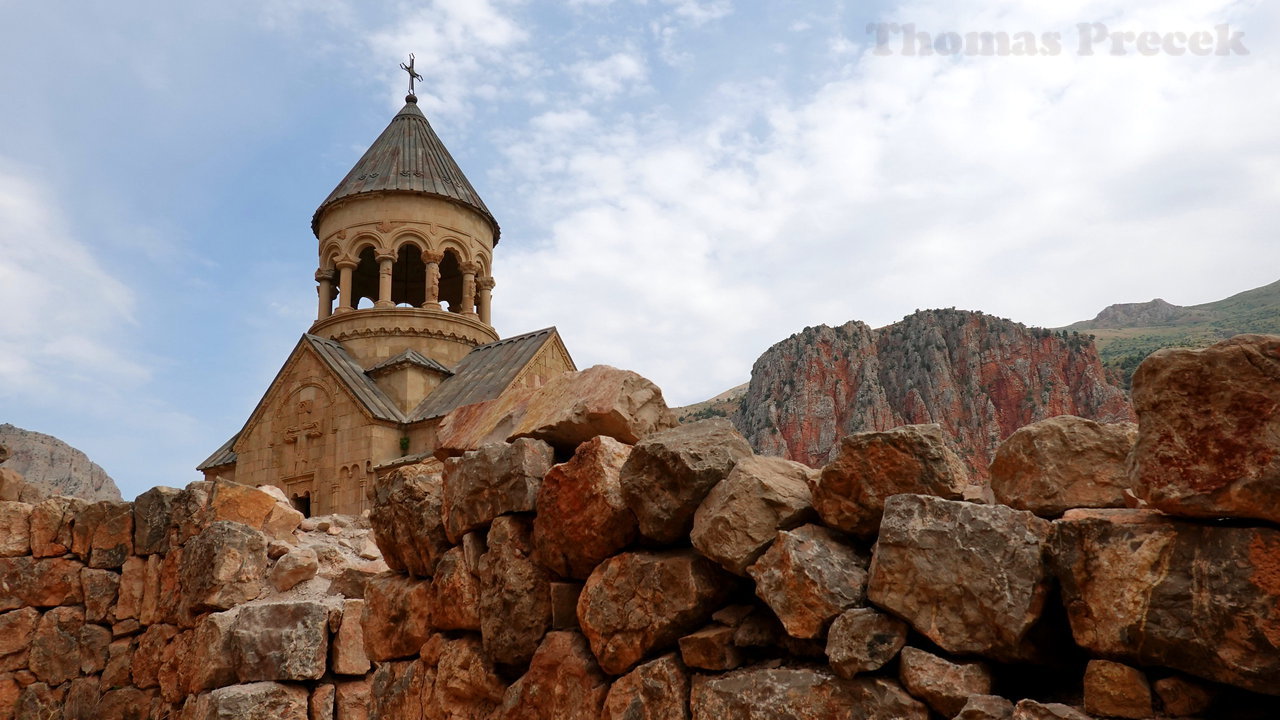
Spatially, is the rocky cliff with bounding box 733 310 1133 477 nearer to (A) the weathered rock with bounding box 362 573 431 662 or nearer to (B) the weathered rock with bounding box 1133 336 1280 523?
(A) the weathered rock with bounding box 362 573 431 662

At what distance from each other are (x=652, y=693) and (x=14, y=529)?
6.96 m

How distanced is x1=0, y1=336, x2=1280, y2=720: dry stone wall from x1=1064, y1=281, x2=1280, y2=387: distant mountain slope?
20.7 meters

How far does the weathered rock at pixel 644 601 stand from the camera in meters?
2.80

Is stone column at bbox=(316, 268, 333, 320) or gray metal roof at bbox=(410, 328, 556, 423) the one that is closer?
gray metal roof at bbox=(410, 328, 556, 423)

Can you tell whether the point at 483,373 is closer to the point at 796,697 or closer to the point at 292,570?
Result: the point at 292,570

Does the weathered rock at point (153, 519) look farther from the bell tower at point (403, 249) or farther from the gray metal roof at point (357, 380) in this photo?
the bell tower at point (403, 249)

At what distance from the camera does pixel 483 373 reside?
52.0ft

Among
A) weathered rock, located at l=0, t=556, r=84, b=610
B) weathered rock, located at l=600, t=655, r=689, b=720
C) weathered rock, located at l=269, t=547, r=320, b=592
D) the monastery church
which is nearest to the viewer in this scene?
weathered rock, located at l=600, t=655, r=689, b=720

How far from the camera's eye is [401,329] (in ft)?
55.5

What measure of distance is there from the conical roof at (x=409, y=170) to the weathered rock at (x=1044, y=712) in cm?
1672

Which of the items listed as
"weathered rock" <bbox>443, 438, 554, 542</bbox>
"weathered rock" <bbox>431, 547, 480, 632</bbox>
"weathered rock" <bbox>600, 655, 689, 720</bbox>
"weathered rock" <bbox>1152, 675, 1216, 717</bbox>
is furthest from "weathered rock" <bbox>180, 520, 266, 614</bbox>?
"weathered rock" <bbox>1152, 675, 1216, 717</bbox>

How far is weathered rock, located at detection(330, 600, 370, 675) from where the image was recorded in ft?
18.1

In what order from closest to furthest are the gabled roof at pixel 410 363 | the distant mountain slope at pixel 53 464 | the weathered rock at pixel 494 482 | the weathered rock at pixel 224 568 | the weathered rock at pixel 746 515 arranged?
the weathered rock at pixel 746 515 → the weathered rock at pixel 494 482 → the weathered rock at pixel 224 568 → the distant mountain slope at pixel 53 464 → the gabled roof at pixel 410 363

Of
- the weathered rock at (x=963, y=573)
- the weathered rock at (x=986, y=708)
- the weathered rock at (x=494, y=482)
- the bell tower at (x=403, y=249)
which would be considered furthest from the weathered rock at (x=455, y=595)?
the bell tower at (x=403, y=249)
